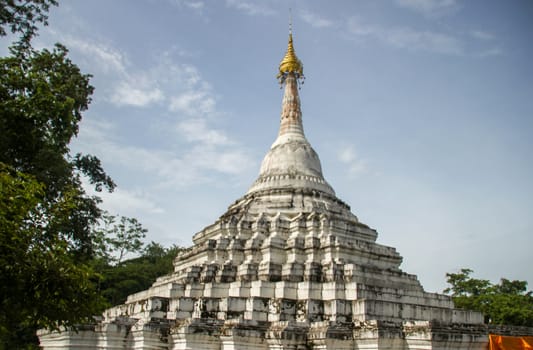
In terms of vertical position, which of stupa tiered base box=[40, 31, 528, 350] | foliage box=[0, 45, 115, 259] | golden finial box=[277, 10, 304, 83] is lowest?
stupa tiered base box=[40, 31, 528, 350]

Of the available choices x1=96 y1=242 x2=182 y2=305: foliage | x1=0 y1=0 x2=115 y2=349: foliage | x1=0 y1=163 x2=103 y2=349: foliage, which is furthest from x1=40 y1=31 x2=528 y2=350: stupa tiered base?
x1=96 y1=242 x2=182 y2=305: foliage

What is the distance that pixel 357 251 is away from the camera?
71.8 feet

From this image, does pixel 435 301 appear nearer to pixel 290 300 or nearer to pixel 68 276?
pixel 290 300

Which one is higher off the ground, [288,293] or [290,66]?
[290,66]

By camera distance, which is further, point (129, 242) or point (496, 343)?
point (129, 242)

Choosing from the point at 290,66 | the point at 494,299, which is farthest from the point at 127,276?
the point at 494,299

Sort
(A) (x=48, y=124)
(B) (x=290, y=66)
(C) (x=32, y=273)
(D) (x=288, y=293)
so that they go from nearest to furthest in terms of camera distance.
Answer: (C) (x=32, y=273) → (A) (x=48, y=124) → (D) (x=288, y=293) → (B) (x=290, y=66)

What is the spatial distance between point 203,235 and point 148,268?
19.0 metres

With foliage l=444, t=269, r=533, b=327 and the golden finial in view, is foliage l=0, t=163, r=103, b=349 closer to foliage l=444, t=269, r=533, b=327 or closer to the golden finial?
the golden finial

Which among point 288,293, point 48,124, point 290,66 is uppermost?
point 290,66

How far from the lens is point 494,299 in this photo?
37000mm

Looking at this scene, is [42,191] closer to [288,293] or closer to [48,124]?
[48,124]

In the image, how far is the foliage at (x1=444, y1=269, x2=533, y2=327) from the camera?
116ft

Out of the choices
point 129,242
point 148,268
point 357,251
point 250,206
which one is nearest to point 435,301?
point 357,251
